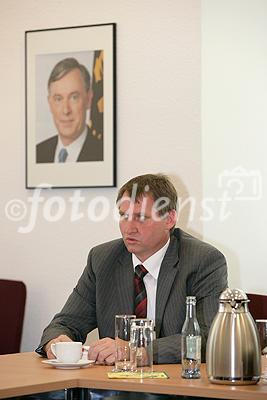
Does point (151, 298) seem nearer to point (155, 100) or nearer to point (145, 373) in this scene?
point (145, 373)

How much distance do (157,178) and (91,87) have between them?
1.01 meters

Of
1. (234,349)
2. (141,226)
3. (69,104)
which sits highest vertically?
(69,104)

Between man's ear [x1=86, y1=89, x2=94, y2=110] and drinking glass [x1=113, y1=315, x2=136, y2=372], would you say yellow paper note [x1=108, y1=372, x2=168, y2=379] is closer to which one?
drinking glass [x1=113, y1=315, x2=136, y2=372]

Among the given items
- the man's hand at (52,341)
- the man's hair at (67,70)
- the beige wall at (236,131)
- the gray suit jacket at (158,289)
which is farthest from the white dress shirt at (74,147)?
the man's hand at (52,341)

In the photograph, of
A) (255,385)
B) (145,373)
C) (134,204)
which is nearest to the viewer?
(255,385)

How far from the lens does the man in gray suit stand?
3.78 m

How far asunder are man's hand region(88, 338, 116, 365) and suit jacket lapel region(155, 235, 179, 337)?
0.43 meters

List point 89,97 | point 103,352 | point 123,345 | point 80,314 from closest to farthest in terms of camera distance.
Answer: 1. point 123,345
2. point 103,352
3. point 80,314
4. point 89,97

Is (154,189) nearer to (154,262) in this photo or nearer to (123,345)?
(154,262)

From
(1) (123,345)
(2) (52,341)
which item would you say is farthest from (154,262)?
(1) (123,345)

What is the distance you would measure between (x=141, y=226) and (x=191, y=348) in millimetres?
935

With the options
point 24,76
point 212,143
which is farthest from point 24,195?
point 212,143

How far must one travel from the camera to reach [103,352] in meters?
3.35

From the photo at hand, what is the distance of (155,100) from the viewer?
4.68m
